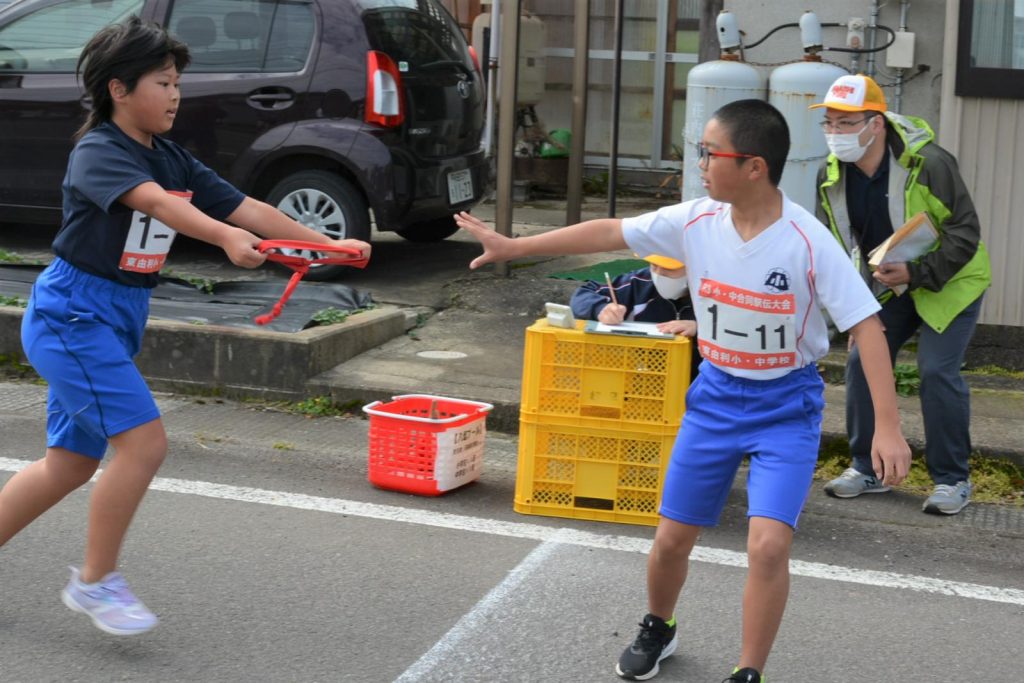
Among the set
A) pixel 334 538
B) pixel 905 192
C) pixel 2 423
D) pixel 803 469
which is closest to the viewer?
pixel 803 469

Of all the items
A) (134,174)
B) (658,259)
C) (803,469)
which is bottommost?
(803,469)

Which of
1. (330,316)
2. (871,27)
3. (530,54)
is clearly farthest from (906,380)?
(530,54)

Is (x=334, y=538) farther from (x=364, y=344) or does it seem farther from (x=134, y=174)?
(x=364, y=344)

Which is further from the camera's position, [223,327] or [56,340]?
[223,327]

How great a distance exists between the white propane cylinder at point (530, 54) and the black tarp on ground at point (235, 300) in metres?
5.03

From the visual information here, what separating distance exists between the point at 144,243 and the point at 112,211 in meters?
0.15

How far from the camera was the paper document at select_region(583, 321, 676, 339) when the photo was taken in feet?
17.4

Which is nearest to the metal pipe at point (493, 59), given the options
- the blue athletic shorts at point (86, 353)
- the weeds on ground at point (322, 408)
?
the weeds on ground at point (322, 408)

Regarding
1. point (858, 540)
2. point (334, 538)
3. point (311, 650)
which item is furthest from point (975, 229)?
point (311, 650)

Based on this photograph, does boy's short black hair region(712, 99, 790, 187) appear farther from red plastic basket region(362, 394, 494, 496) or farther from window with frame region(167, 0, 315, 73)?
window with frame region(167, 0, 315, 73)

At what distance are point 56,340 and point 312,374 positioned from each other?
304 centimetres

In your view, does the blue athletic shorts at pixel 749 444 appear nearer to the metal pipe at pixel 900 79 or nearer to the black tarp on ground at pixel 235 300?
the black tarp on ground at pixel 235 300

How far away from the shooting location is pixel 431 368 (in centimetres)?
724

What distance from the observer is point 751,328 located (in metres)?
3.73
